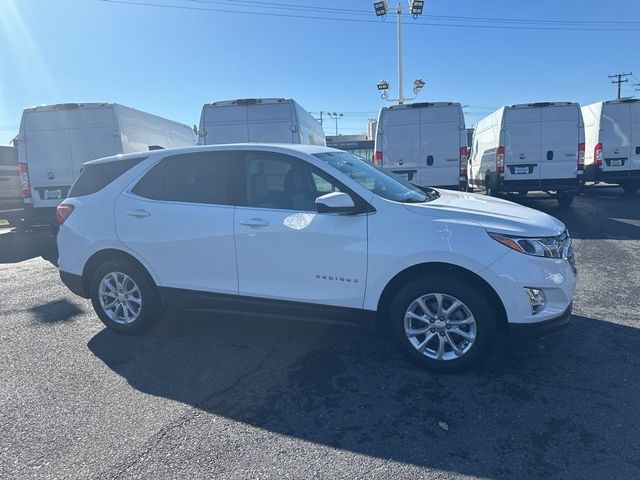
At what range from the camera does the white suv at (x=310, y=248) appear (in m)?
3.41

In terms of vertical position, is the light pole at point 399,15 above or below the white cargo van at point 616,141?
above

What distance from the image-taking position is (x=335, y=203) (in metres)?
3.54

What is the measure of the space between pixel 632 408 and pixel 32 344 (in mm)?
5040

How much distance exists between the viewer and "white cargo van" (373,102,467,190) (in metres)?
10.1

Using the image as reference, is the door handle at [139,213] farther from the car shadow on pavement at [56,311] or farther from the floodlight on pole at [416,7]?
the floodlight on pole at [416,7]

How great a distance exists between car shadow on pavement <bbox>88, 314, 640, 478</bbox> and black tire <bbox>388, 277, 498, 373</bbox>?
0.11 m

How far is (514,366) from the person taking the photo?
3.68 m

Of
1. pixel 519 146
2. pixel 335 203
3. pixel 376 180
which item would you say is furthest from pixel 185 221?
pixel 519 146

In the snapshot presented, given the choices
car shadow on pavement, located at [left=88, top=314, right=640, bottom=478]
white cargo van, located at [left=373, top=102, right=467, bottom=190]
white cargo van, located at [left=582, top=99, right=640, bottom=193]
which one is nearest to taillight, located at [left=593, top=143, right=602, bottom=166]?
white cargo van, located at [left=582, top=99, right=640, bottom=193]

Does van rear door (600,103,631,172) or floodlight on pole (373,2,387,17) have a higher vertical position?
floodlight on pole (373,2,387,17)

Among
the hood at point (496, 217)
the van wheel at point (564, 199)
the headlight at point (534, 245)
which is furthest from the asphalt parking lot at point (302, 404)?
the van wheel at point (564, 199)

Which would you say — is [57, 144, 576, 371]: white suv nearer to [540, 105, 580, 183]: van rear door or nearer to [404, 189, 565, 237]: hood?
[404, 189, 565, 237]: hood

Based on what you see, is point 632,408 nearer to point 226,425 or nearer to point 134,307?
point 226,425

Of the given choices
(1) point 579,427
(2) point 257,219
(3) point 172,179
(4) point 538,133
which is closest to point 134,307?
(3) point 172,179
